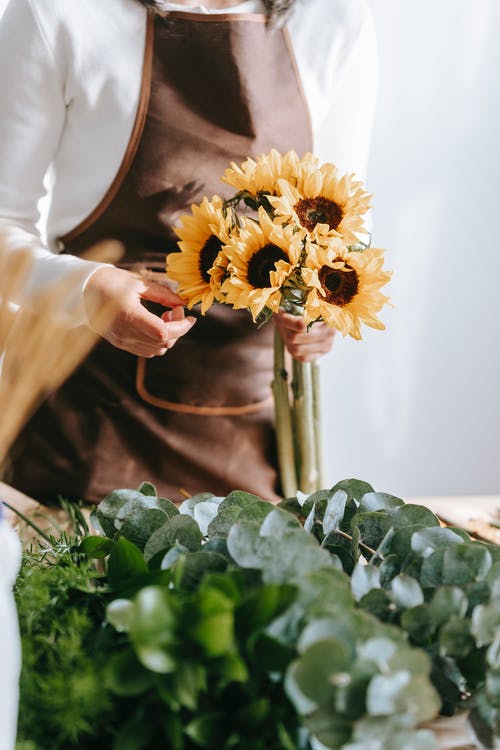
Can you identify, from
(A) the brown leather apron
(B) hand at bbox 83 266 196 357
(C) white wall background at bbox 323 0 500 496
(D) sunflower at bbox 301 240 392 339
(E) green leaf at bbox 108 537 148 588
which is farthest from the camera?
(C) white wall background at bbox 323 0 500 496

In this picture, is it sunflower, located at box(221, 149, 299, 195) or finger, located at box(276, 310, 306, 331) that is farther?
finger, located at box(276, 310, 306, 331)

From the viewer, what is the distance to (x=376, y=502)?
435 mm

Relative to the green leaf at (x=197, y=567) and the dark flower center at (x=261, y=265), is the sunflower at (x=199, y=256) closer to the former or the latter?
the dark flower center at (x=261, y=265)

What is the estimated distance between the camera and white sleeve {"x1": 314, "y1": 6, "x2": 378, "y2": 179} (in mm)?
849

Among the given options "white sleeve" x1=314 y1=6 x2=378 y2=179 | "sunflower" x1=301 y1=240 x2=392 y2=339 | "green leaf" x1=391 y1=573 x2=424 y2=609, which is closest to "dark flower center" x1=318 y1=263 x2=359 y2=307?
"sunflower" x1=301 y1=240 x2=392 y2=339

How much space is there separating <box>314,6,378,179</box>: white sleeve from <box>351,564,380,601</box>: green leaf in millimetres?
600

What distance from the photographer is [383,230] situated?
4.42 ft

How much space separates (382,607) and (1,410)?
0.66 m

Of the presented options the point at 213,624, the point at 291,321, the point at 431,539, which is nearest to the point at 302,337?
the point at 291,321

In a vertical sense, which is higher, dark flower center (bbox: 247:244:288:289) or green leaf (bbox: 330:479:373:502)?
dark flower center (bbox: 247:244:288:289)

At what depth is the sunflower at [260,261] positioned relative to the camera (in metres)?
0.53

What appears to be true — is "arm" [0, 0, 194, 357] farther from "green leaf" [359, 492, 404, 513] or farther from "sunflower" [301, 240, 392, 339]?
"green leaf" [359, 492, 404, 513]

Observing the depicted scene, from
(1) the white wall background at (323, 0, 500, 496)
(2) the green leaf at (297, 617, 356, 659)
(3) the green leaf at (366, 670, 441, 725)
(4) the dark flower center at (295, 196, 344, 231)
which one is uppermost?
(4) the dark flower center at (295, 196, 344, 231)

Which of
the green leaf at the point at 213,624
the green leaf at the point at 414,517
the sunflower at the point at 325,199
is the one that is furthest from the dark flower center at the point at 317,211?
the green leaf at the point at 213,624
